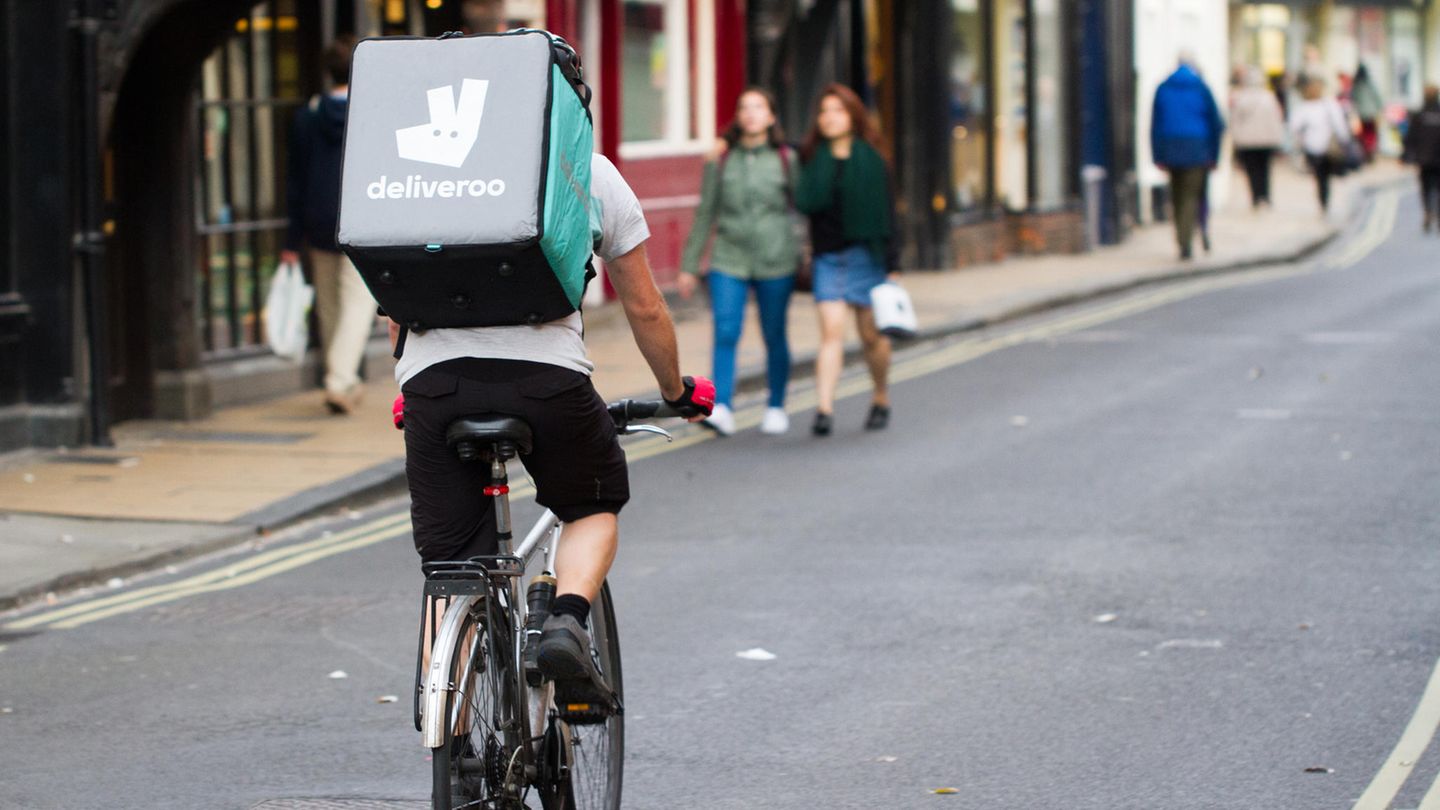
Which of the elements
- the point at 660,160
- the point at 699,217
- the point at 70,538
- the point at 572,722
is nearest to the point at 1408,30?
the point at 660,160

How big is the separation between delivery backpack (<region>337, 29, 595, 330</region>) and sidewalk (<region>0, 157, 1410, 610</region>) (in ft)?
14.8

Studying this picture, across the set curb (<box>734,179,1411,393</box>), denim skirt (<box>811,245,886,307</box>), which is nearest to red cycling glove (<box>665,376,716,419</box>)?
denim skirt (<box>811,245,886,307</box>)

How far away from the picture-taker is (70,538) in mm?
9336

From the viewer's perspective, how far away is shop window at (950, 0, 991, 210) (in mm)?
23281

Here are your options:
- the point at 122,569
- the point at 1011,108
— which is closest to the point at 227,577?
the point at 122,569

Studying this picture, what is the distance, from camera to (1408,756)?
5.84 meters

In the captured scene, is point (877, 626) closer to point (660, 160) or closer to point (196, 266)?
point (196, 266)

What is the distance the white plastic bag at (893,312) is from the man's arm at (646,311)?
7.12 m

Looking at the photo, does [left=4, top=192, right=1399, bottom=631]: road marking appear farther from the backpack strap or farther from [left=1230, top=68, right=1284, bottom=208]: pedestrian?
the backpack strap

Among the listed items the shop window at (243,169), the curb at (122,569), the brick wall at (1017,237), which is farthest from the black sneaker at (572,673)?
the brick wall at (1017,237)

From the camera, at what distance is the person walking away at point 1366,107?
45081 mm

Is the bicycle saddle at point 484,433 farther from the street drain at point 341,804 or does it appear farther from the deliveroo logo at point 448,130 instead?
the street drain at point 341,804

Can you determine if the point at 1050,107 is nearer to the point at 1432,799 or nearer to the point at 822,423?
the point at 822,423

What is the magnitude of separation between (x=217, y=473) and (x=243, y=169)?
11.5 feet
